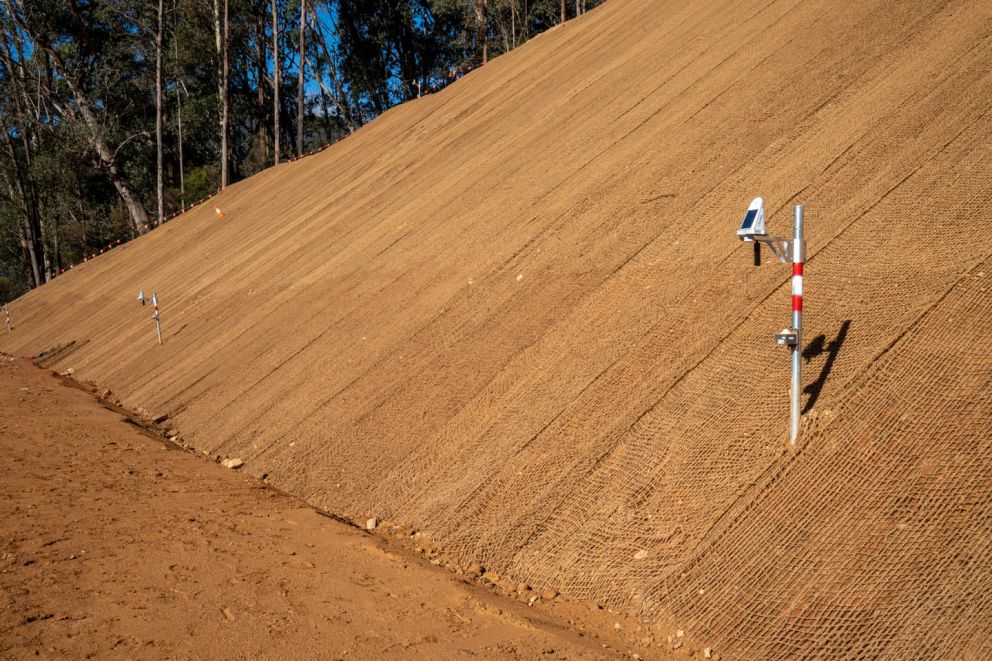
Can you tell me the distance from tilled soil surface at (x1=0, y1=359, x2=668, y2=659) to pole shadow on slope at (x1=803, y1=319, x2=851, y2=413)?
6.75 feet

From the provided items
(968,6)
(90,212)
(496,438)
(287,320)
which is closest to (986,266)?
(496,438)

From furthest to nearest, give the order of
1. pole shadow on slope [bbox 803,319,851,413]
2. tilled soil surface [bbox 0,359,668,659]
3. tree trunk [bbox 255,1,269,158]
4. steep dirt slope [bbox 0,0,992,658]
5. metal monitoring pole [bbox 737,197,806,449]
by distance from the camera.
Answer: tree trunk [bbox 255,1,269,158] → pole shadow on slope [bbox 803,319,851,413] → metal monitoring pole [bbox 737,197,806,449] → steep dirt slope [bbox 0,0,992,658] → tilled soil surface [bbox 0,359,668,659]

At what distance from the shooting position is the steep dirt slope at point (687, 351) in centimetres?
427

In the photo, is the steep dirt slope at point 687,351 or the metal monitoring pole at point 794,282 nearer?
the steep dirt slope at point 687,351

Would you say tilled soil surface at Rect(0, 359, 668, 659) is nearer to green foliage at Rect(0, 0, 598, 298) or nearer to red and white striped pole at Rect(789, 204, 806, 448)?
red and white striped pole at Rect(789, 204, 806, 448)

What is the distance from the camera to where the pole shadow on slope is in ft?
16.6

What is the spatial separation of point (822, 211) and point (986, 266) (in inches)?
69.9

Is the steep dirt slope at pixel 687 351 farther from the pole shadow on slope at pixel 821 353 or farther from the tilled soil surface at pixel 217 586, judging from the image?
the tilled soil surface at pixel 217 586

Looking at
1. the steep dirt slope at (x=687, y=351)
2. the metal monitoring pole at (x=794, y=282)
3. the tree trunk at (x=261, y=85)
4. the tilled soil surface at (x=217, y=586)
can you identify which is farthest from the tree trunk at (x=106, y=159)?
the metal monitoring pole at (x=794, y=282)

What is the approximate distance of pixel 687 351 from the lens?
6230 millimetres

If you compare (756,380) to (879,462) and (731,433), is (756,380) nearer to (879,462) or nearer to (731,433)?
(731,433)

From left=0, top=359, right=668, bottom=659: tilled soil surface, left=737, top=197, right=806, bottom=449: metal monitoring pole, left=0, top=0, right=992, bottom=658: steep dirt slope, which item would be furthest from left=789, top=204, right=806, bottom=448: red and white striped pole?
left=0, top=359, right=668, bottom=659: tilled soil surface

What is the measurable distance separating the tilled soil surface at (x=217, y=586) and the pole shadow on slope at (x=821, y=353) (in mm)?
2059

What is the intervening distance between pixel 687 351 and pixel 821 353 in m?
1.12
